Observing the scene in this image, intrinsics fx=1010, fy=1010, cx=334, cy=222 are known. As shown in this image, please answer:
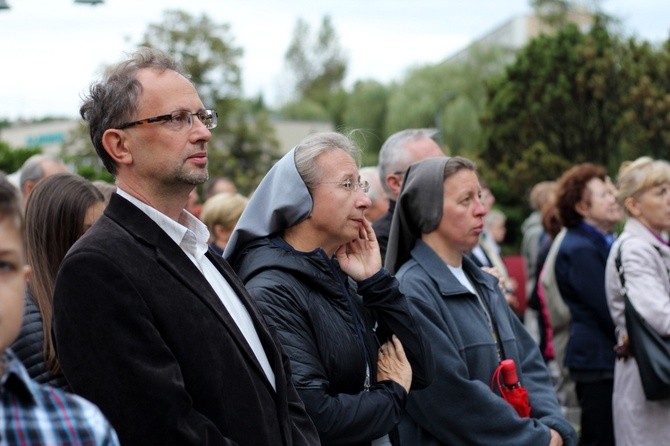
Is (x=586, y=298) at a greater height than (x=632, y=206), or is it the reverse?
(x=632, y=206)

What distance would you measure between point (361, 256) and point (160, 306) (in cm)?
138

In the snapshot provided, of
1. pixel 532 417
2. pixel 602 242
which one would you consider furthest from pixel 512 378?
pixel 602 242

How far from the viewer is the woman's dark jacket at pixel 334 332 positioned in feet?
12.0

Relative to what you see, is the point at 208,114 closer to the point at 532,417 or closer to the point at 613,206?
the point at 532,417

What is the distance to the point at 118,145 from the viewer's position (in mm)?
3227

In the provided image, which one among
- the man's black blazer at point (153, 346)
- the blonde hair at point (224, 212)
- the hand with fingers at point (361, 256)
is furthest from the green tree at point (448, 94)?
the man's black blazer at point (153, 346)

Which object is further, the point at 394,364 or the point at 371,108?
the point at 371,108

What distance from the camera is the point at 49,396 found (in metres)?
1.97

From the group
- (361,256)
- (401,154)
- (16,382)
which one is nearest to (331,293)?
(361,256)

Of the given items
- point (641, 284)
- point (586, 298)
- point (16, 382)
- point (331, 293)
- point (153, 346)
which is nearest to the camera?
point (16, 382)

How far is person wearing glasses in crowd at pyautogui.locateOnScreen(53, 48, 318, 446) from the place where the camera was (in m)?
2.74

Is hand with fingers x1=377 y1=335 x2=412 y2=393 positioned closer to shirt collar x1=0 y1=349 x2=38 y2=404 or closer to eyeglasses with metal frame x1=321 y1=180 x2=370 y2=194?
eyeglasses with metal frame x1=321 y1=180 x2=370 y2=194

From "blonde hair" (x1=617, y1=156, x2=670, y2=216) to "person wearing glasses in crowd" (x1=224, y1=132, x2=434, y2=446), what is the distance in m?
2.70

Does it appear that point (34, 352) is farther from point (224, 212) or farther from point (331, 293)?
point (224, 212)
